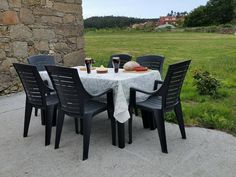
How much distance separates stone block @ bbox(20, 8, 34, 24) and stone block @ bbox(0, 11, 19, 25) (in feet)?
0.46

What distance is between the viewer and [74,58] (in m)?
7.04

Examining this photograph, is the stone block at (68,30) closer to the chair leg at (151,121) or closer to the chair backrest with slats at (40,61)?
the chair backrest with slats at (40,61)

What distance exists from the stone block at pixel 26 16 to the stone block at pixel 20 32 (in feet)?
0.39

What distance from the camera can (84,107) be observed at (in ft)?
9.43

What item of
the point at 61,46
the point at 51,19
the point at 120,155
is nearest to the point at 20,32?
the point at 51,19

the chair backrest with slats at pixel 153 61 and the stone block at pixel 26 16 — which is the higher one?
the stone block at pixel 26 16

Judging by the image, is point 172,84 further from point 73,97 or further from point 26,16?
point 26,16

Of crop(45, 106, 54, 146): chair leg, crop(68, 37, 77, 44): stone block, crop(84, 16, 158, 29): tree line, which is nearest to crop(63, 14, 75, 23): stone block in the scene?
crop(68, 37, 77, 44): stone block

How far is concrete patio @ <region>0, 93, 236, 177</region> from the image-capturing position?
2.57m

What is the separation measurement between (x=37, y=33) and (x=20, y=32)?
43cm

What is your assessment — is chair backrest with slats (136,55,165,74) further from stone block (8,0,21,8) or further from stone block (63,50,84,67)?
stone block (63,50,84,67)

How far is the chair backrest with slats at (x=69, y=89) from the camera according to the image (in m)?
2.71

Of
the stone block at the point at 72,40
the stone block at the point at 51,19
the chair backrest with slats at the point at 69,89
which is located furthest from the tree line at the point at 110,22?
the chair backrest with slats at the point at 69,89

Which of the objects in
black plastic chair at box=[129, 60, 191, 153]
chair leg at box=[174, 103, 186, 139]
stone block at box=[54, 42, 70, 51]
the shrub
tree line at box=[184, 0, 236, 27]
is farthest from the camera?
tree line at box=[184, 0, 236, 27]
